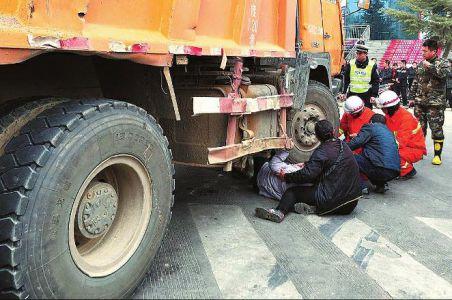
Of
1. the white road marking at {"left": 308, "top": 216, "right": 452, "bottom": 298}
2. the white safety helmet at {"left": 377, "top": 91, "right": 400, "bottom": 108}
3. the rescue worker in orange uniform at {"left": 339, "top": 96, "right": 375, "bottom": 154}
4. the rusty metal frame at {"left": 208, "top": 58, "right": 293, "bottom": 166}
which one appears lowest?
the white road marking at {"left": 308, "top": 216, "right": 452, "bottom": 298}

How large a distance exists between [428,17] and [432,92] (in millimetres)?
25872

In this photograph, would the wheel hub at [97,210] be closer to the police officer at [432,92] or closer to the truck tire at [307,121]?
the truck tire at [307,121]

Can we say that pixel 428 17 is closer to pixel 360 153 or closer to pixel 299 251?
pixel 360 153

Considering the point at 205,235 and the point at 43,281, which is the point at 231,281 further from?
the point at 43,281

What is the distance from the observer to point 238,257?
10.8ft

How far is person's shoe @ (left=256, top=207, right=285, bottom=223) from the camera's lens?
409 cm

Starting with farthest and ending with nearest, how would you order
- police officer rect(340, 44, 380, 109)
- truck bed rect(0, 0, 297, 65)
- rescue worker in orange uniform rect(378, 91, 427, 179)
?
police officer rect(340, 44, 380, 109), rescue worker in orange uniform rect(378, 91, 427, 179), truck bed rect(0, 0, 297, 65)

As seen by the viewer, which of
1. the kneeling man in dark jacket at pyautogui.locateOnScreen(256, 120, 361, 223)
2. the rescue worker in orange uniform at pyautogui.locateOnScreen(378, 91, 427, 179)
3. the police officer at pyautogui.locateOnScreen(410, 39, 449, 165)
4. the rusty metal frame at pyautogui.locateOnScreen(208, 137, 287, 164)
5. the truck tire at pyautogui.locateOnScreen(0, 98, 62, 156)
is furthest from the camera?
the police officer at pyautogui.locateOnScreen(410, 39, 449, 165)

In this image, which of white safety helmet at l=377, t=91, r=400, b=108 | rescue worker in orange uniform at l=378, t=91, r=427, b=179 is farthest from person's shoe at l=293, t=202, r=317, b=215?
white safety helmet at l=377, t=91, r=400, b=108

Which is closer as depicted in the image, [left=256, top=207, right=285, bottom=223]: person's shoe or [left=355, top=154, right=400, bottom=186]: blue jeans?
[left=256, top=207, right=285, bottom=223]: person's shoe

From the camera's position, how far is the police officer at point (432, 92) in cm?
676

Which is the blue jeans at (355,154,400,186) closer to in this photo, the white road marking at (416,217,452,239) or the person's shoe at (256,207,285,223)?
the white road marking at (416,217,452,239)

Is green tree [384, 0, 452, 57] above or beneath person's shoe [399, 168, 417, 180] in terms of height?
above

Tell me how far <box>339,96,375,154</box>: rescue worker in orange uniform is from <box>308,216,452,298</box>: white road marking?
193 cm
